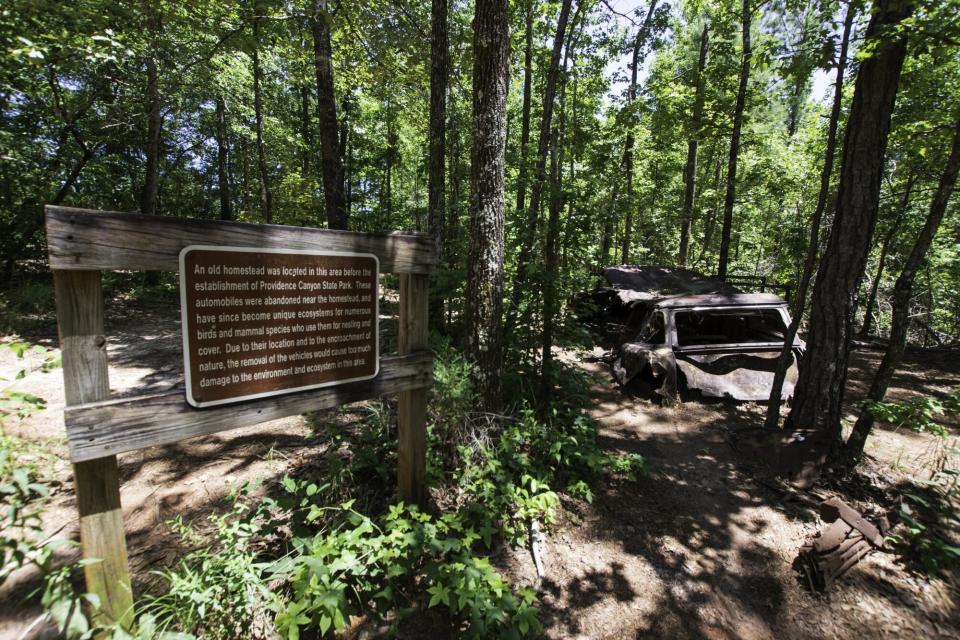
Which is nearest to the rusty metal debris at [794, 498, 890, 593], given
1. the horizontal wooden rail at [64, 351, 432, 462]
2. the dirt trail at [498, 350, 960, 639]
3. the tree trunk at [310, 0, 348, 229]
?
the dirt trail at [498, 350, 960, 639]

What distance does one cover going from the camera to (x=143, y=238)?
1871 millimetres

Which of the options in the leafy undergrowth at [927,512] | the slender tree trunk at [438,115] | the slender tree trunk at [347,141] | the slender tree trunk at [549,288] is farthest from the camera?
the slender tree trunk at [347,141]

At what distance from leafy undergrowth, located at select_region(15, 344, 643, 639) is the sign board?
85 centimetres

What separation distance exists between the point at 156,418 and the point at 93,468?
32 cm

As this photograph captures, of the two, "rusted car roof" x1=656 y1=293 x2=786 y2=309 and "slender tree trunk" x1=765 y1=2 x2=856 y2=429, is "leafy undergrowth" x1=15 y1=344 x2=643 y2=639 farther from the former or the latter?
"rusted car roof" x1=656 y1=293 x2=786 y2=309

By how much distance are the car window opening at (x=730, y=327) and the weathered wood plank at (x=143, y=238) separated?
5915mm

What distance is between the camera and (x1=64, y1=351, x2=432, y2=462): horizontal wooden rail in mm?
1786

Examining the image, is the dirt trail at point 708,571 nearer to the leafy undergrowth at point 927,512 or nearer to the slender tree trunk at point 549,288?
the leafy undergrowth at point 927,512

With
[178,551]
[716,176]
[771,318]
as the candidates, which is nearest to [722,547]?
[178,551]

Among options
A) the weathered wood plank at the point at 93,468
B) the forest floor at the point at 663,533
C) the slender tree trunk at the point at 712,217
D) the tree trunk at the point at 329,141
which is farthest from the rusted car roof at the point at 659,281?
the weathered wood plank at the point at 93,468

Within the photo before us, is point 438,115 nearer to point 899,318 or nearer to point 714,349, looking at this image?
point 714,349

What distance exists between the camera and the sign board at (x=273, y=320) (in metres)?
1.98

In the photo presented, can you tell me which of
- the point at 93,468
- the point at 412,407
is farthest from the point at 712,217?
the point at 93,468

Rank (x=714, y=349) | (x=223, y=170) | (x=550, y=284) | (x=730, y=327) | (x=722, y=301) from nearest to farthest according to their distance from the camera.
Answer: (x=550, y=284)
(x=714, y=349)
(x=722, y=301)
(x=730, y=327)
(x=223, y=170)
